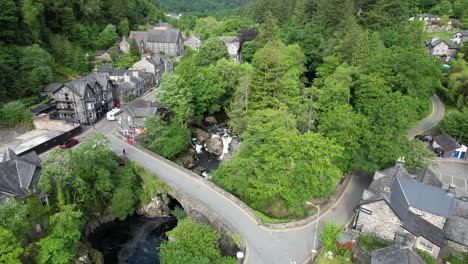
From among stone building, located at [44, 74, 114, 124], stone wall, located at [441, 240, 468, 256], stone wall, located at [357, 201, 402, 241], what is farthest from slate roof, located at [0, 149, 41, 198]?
stone wall, located at [441, 240, 468, 256]

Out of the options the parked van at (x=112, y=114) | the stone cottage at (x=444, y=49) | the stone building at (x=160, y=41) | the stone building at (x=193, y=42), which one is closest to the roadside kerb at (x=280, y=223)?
the parked van at (x=112, y=114)

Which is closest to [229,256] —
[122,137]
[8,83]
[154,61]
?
[122,137]

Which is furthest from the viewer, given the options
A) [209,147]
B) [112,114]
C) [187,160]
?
[112,114]

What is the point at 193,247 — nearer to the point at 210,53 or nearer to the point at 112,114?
the point at 112,114

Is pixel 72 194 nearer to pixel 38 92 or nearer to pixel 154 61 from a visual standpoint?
pixel 38 92

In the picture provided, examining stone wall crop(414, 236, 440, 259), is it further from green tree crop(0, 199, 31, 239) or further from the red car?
the red car

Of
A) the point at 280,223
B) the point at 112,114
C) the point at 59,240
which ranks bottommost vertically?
the point at 112,114

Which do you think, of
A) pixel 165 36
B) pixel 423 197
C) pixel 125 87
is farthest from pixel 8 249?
pixel 165 36
